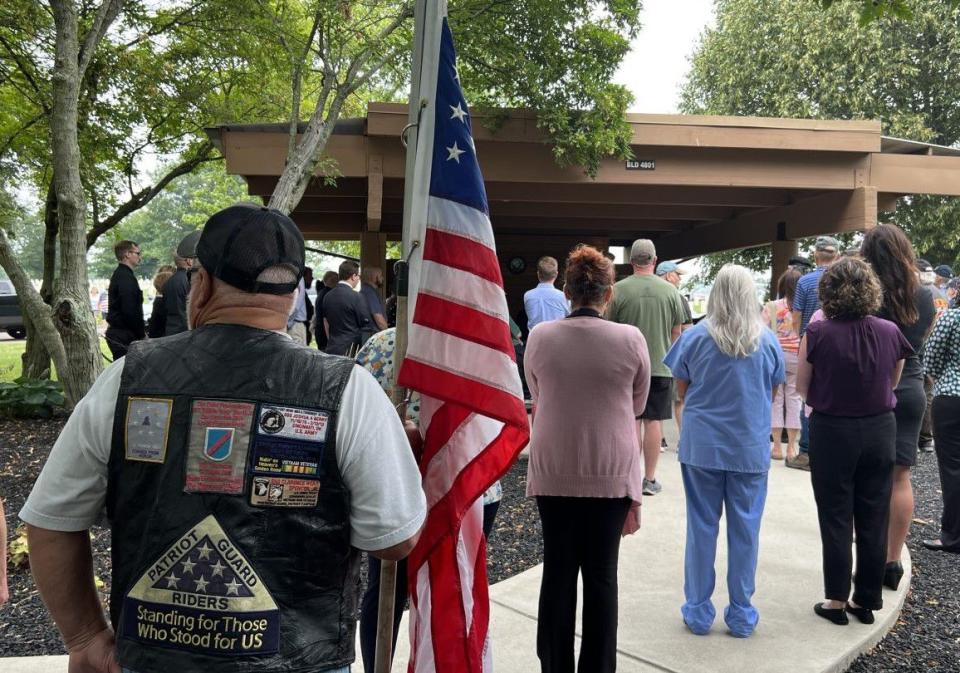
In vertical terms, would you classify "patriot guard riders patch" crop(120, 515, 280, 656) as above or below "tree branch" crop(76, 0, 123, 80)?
below

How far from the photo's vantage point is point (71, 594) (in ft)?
5.52

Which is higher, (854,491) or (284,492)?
(284,492)

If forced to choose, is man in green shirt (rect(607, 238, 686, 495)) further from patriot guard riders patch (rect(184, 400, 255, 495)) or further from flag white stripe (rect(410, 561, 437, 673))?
patriot guard riders patch (rect(184, 400, 255, 495))

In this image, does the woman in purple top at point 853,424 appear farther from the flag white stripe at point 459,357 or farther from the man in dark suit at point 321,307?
the man in dark suit at point 321,307

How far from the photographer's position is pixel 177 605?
153 cm

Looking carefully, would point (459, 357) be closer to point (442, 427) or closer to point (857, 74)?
point (442, 427)

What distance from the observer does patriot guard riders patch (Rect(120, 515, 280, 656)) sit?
1.52 metres

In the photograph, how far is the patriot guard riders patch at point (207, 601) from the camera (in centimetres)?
152

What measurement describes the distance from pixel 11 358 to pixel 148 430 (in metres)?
23.3

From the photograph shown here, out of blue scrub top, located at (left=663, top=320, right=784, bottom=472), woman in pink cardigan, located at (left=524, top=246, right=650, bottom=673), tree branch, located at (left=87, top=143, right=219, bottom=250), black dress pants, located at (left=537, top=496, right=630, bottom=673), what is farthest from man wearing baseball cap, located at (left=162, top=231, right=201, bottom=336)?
black dress pants, located at (left=537, top=496, right=630, bottom=673)

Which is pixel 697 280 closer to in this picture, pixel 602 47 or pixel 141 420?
pixel 602 47

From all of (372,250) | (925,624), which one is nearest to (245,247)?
(925,624)

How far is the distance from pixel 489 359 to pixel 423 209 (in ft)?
1.78

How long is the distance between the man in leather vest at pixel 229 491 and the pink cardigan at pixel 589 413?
174 centimetres
